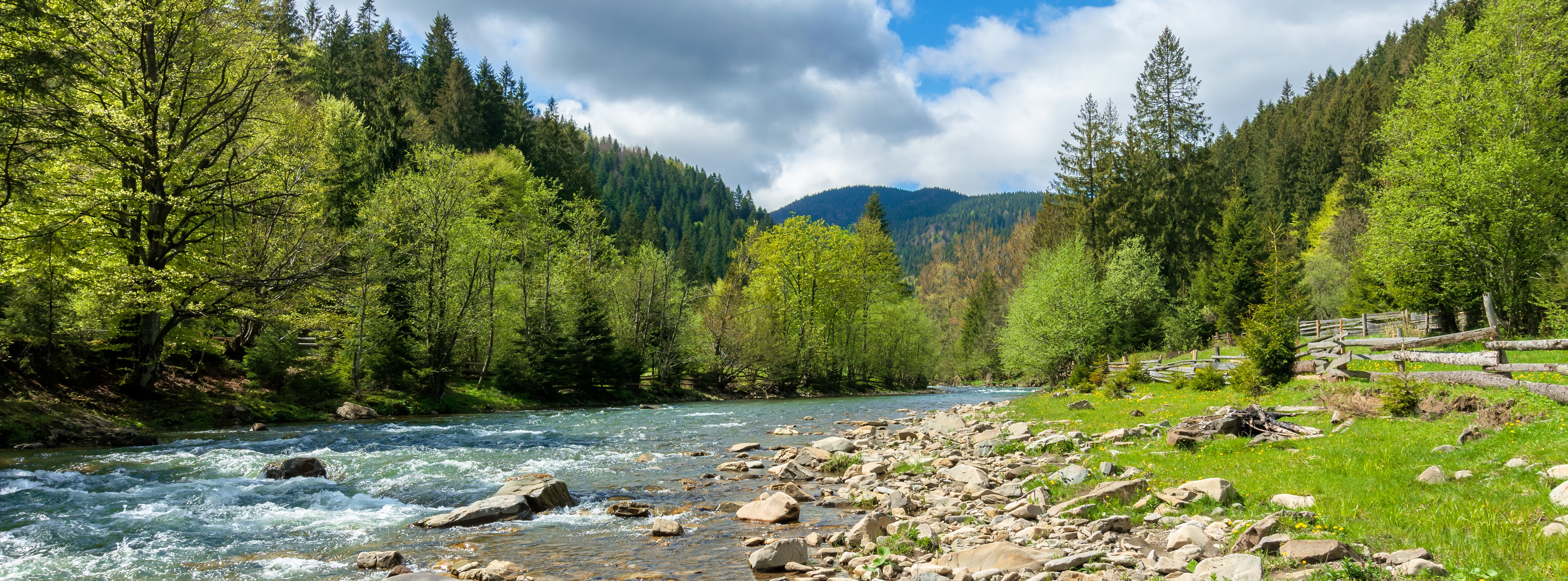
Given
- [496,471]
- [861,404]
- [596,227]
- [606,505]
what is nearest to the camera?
[606,505]

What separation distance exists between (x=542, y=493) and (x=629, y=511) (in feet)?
5.26

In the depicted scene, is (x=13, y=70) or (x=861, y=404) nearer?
(x=13, y=70)

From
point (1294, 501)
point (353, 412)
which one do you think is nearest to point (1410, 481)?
point (1294, 501)

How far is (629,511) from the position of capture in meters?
11.2

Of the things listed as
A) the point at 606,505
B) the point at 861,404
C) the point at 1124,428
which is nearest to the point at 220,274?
the point at 606,505

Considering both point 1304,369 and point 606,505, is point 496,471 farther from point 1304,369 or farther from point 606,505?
point 1304,369

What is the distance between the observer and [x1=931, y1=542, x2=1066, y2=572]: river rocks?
22.6 ft

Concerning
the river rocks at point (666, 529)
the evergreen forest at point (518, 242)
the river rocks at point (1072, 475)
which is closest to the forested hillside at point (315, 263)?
the evergreen forest at point (518, 242)

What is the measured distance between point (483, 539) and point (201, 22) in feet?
72.0

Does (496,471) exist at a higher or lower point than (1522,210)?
lower

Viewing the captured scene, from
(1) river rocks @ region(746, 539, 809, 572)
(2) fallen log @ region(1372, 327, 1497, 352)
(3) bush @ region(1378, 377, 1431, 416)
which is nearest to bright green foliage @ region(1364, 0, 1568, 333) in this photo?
(2) fallen log @ region(1372, 327, 1497, 352)

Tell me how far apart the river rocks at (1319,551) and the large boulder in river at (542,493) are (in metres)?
10.2

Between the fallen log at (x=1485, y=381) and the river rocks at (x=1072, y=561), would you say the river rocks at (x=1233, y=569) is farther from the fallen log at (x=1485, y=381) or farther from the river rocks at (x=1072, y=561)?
the fallen log at (x=1485, y=381)

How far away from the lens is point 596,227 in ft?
141
